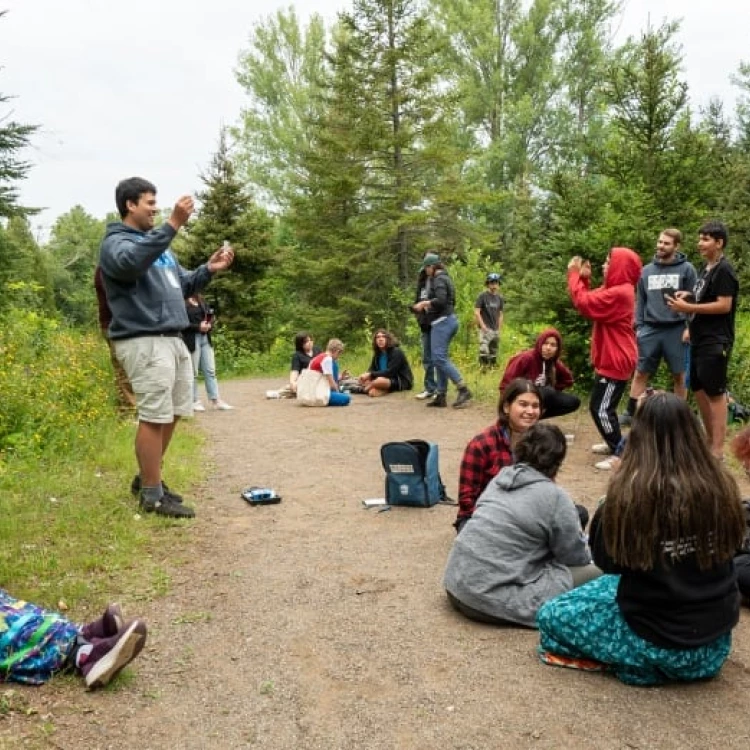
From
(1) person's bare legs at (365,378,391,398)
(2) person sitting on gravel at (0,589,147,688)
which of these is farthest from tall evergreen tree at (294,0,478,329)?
(2) person sitting on gravel at (0,589,147,688)

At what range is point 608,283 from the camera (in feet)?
23.3

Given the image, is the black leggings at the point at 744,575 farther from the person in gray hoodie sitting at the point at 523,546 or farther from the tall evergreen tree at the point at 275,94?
the tall evergreen tree at the point at 275,94

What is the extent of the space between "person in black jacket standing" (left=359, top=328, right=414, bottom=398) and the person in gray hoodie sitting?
28.6ft

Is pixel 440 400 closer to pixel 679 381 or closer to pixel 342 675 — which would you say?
pixel 679 381

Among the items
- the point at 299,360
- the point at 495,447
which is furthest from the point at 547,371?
the point at 299,360

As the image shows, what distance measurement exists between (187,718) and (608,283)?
18.4ft

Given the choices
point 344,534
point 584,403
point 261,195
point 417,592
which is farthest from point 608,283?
point 261,195

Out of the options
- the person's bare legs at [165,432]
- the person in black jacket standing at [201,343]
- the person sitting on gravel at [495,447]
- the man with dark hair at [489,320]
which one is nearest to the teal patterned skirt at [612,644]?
the person sitting on gravel at [495,447]

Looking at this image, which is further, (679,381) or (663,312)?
(679,381)

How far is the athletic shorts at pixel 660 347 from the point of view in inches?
266

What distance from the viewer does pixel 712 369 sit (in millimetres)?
6145

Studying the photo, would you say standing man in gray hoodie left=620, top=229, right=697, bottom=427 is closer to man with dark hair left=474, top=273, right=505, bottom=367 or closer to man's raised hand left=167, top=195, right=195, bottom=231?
man's raised hand left=167, top=195, right=195, bottom=231

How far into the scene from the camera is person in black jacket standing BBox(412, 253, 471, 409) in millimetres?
10516

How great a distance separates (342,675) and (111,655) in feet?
3.08
